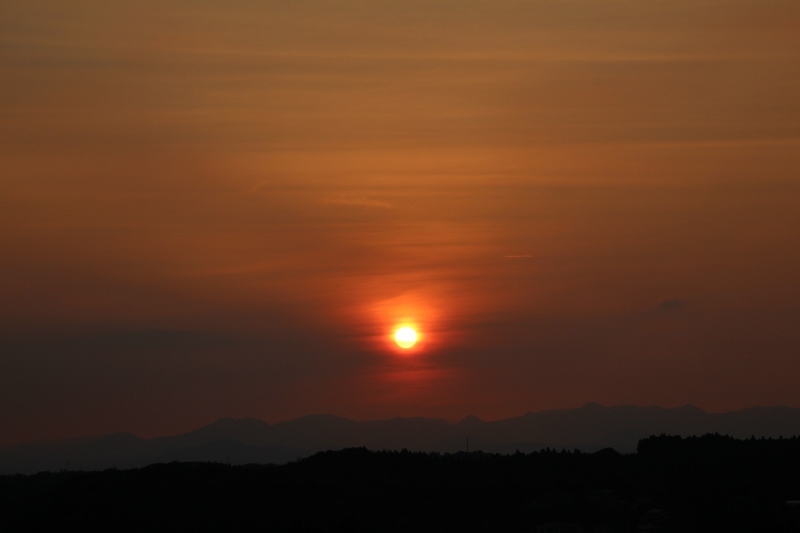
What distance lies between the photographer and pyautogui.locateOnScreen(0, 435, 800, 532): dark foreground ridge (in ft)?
452

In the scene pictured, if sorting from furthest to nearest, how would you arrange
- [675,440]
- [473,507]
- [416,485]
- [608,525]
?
[675,440] → [416,485] → [473,507] → [608,525]

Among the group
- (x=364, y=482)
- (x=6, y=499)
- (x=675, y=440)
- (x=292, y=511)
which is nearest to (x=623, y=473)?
(x=675, y=440)

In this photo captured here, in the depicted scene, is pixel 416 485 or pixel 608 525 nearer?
pixel 608 525

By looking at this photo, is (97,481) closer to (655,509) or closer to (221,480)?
(221,480)

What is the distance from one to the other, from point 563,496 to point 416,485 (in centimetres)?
2107

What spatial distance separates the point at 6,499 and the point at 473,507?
72.6 metres

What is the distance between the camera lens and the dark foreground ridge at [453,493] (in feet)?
452

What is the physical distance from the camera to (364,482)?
159500 mm

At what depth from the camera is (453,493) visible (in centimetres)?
15475

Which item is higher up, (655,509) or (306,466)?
(306,466)

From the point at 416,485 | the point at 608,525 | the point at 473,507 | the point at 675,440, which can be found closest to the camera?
the point at 608,525

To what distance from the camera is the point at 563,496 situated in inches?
5896

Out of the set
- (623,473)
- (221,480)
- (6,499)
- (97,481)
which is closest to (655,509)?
(623,473)

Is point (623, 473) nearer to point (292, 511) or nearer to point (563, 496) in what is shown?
point (563, 496)
